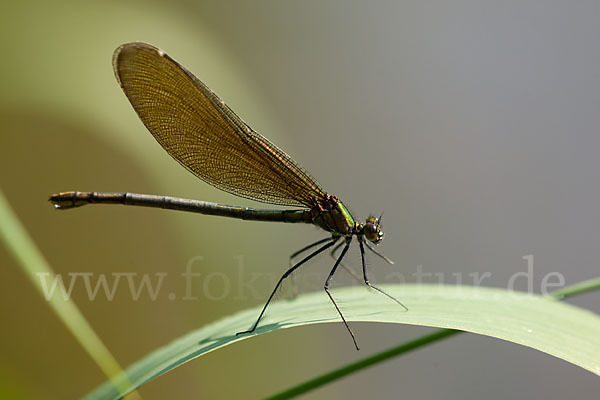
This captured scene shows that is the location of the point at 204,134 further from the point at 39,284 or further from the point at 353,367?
the point at 353,367

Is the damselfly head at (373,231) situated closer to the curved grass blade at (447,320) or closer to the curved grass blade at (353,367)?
the curved grass blade at (447,320)

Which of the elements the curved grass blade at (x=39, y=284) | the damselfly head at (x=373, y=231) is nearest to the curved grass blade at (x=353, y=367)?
the curved grass blade at (x=39, y=284)

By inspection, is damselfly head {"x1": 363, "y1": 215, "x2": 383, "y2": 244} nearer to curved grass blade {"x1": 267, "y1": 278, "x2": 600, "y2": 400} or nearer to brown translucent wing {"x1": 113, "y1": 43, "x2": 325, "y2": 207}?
brown translucent wing {"x1": 113, "y1": 43, "x2": 325, "y2": 207}

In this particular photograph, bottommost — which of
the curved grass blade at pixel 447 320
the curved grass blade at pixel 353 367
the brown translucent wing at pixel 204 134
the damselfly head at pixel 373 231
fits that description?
the curved grass blade at pixel 353 367

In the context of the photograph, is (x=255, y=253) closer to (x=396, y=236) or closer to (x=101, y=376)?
(x=101, y=376)

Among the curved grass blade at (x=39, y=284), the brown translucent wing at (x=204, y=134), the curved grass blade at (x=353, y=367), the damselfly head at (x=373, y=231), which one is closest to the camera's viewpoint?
the curved grass blade at (x=353, y=367)

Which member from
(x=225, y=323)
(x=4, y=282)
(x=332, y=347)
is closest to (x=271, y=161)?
(x=225, y=323)
